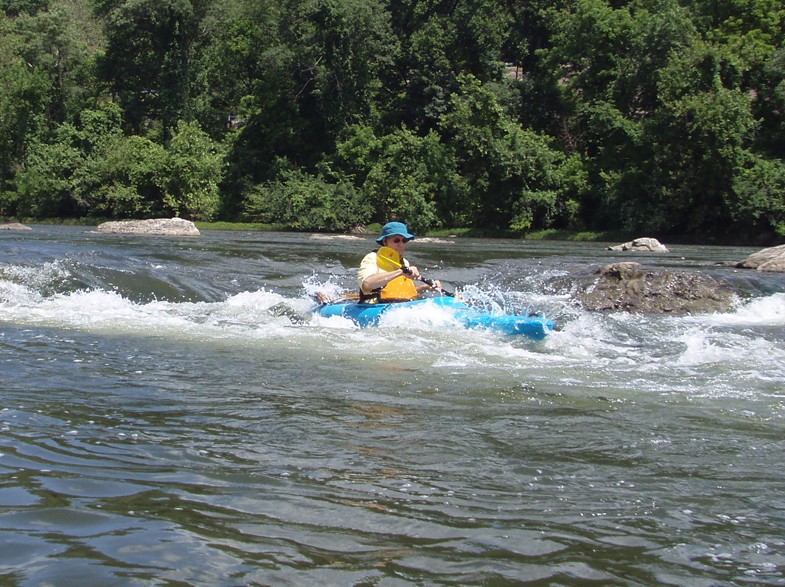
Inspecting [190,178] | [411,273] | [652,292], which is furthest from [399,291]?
[190,178]

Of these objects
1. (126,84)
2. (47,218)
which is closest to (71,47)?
(126,84)

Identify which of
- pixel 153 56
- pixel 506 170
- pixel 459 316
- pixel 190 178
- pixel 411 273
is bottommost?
pixel 459 316

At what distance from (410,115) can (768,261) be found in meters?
24.6

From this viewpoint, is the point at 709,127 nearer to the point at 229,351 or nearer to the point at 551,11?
the point at 551,11

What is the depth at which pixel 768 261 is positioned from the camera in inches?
613

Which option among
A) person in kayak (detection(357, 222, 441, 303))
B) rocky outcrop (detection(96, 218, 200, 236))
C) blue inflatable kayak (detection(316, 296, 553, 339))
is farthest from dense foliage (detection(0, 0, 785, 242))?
blue inflatable kayak (detection(316, 296, 553, 339))

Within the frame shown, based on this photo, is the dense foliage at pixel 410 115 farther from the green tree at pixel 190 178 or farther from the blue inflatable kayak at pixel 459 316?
the blue inflatable kayak at pixel 459 316

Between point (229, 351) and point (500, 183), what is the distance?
88.2 feet

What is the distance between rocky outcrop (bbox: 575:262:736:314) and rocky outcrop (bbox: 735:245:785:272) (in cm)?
335

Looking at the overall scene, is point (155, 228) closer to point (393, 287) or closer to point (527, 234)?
point (527, 234)

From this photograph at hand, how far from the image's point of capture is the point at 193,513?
10.9ft

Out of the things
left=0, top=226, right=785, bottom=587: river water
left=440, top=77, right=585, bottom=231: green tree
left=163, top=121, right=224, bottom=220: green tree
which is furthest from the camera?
left=163, top=121, right=224, bottom=220: green tree

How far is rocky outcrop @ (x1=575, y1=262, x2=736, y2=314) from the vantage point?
11.6 m

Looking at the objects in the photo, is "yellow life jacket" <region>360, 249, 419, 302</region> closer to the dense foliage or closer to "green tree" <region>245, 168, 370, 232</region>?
the dense foliage
